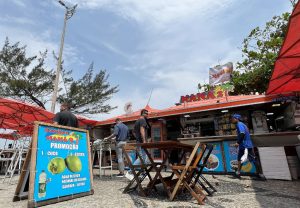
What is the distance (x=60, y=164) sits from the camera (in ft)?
12.3

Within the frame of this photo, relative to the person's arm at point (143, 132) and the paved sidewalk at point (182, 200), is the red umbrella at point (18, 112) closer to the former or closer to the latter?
the person's arm at point (143, 132)

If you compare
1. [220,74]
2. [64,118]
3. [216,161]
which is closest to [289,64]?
[216,161]

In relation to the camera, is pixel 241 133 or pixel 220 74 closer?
pixel 241 133

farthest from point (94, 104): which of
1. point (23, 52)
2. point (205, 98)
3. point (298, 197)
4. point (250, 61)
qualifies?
point (298, 197)

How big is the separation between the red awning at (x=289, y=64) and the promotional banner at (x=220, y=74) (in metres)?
13.3

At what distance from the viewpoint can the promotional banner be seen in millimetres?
20078

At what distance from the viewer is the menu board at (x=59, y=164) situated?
11.0 feet

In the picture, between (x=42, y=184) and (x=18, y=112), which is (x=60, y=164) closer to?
(x=42, y=184)

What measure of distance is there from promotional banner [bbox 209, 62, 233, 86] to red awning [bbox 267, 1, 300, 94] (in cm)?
1326

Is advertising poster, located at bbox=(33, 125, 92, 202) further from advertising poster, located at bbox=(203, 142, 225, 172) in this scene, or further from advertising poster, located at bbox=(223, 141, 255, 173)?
advertising poster, located at bbox=(223, 141, 255, 173)

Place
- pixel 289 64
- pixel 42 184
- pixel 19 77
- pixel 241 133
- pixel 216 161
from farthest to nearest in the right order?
pixel 19 77 → pixel 216 161 → pixel 241 133 → pixel 289 64 → pixel 42 184

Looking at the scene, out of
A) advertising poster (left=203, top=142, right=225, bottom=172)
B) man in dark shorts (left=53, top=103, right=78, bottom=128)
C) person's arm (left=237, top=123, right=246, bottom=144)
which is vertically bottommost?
advertising poster (left=203, top=142, right=225, bottom=172)

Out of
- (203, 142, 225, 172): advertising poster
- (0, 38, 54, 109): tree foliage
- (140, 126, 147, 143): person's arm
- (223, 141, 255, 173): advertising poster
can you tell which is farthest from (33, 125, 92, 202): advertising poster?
(0, 38, 54, 109): tree foliage

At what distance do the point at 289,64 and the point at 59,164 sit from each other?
5.82 m
